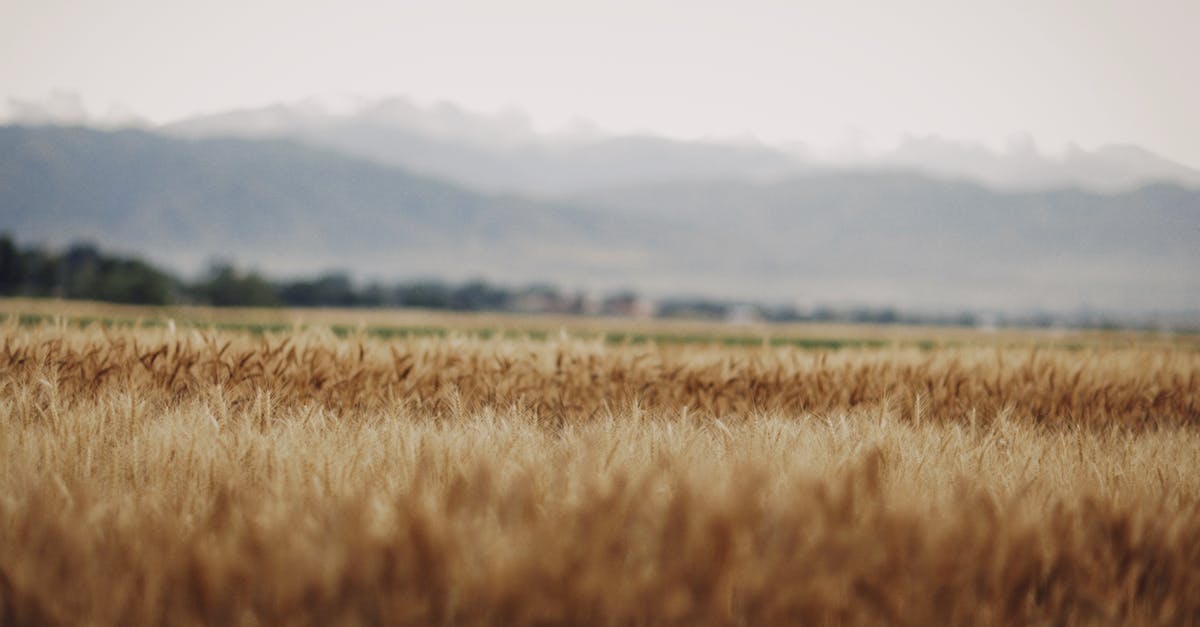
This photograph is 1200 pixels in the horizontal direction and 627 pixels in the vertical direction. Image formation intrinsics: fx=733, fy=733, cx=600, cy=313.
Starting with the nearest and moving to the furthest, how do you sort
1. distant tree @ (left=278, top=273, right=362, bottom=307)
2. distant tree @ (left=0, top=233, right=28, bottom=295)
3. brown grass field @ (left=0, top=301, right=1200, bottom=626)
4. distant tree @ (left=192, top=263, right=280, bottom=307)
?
brown grass field @ (left=0, top=301, right=1200, bottom=626)
distant tree @ (left=0, top=233, right=28, bottom=295)
distant tree @ (left=192, top=263, right=280, bottom=307)
distant tree @ (left=278, top=273, right=362, bottom=307)

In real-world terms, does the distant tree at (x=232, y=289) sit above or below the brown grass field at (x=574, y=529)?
above

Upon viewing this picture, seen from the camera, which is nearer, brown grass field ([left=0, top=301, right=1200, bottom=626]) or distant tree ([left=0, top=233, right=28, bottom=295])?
brown grass field ([left=0, top=301, right=1200, bottom=626])

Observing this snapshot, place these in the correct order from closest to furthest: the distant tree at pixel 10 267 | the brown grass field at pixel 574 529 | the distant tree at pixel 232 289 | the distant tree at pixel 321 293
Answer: the brown grass field at pixel 574 529
the distant tree at pixel 10 267
the distant tree at pixel 232 289
the distant tree at pixel 321 293

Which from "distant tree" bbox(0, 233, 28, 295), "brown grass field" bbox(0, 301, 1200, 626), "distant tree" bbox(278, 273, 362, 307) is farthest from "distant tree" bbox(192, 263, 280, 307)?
"brown grass field" bbox(0, 301, 1200, 626)

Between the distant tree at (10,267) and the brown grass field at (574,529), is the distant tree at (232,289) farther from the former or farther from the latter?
the brown grass field at (574,529)

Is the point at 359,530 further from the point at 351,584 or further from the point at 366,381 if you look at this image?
the point at 366,381

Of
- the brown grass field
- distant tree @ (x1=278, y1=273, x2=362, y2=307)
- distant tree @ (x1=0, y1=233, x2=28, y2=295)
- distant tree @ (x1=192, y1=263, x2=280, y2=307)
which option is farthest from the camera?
distant tree @ (x1=278, y1=273, x2=362, y2=307)

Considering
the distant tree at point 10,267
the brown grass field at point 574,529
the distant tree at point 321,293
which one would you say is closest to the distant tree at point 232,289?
the distant tree at point 321,293

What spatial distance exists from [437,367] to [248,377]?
1636 millimetres

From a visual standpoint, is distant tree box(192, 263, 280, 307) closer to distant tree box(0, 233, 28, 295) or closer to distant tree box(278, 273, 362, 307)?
distant tree box(278, 273, 362, 307)

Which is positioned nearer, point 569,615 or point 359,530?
point 569,615

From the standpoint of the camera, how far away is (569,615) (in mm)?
1935

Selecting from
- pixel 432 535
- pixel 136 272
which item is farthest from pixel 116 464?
pixel 136 272

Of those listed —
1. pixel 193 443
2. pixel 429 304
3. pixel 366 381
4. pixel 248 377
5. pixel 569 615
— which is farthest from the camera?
pixel 429 304
